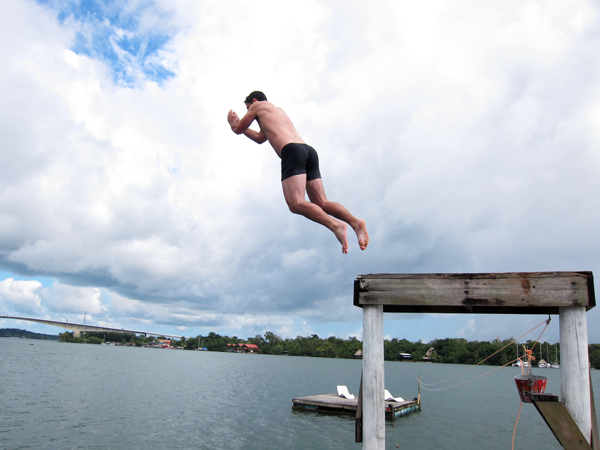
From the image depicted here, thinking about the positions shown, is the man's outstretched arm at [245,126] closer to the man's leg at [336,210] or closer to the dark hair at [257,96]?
the dark hair at [257,96]

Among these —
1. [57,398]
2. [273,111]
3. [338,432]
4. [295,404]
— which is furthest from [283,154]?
[57,398]

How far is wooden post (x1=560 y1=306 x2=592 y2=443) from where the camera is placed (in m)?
3.43

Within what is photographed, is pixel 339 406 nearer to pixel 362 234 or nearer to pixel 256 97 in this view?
pixel 362 234

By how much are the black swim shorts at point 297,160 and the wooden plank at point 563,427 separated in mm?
2910

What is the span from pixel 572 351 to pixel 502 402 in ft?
179

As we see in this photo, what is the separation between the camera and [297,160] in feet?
12.8

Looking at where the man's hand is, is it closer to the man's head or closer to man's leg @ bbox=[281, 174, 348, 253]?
the man's head

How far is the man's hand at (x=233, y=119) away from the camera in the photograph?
4543 millimetres

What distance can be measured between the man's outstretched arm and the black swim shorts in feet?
1.94

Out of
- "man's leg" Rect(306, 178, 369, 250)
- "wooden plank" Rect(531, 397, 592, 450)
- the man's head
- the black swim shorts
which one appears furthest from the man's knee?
"wooden plank" Rect(531, 397, 592, 450)

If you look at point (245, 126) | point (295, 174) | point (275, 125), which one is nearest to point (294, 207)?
point (295, 174)

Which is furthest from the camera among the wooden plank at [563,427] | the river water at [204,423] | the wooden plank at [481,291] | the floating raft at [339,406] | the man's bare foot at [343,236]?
the floating raft at [339,406]

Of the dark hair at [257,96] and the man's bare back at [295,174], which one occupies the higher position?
the dark hair at [257,96]

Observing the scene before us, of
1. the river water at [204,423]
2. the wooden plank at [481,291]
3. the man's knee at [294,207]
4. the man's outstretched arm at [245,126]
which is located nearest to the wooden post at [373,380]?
the wooden plank at [481,291]
